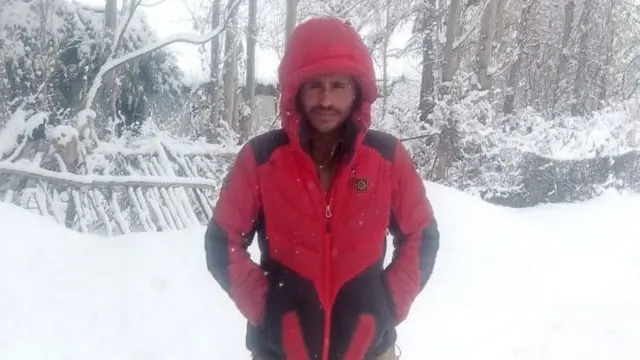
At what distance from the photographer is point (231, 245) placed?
207cm

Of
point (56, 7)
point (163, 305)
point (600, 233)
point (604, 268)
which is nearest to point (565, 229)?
point (600, 233)

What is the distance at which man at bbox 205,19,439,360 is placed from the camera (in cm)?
201

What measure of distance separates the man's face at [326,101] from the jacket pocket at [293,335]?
572 mm

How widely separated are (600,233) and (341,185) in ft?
20.4

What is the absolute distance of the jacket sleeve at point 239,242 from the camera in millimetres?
2027

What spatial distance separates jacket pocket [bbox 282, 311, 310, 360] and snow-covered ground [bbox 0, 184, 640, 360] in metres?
1.99

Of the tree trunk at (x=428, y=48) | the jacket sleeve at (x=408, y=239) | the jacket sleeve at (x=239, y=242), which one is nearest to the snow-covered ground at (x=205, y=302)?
the jacket sleeve at (x=239, y=242)

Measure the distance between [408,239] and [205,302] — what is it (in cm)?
254

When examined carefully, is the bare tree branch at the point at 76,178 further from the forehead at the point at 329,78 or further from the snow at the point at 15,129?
the forehead at the point at 329,78

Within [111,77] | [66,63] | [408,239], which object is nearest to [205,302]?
[408,239]

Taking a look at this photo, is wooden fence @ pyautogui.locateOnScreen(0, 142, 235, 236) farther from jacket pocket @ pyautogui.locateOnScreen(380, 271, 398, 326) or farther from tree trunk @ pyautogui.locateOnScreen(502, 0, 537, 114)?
tree trunk @ pyautogui.locateOnScreen(502, 0, 537, 114)

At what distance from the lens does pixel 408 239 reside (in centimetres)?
214

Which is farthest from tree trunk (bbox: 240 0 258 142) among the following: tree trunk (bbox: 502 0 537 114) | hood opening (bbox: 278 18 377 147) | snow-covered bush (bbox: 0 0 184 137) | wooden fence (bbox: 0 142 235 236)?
hood opening (bbox: 278 18 377 147)

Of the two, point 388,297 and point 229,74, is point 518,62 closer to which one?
point 229,74
